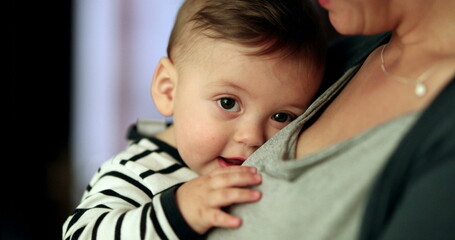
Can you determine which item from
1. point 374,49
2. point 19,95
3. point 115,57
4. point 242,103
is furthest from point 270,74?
point 115,57

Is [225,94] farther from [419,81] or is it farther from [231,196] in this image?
[419,81]

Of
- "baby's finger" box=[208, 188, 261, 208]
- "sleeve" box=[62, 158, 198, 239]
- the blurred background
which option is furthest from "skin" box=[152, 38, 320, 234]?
the blurred background

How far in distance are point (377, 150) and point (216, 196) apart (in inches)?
11.2

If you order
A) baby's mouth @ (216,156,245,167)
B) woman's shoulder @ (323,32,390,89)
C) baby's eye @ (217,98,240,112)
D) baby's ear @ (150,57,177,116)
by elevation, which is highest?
woman's shoulder @ (323,32,390,89)

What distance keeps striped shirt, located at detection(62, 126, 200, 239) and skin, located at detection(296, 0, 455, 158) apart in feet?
0.89

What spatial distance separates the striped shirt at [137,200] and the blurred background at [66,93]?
0.81 meters

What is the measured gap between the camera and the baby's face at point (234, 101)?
3.46 ft

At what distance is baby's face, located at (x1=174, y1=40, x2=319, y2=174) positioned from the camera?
1056mm

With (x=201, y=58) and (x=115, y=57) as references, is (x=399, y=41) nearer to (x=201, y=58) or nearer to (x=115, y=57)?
(x=201, y=58)

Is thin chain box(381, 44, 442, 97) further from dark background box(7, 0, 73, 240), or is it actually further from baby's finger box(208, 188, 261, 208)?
dark background box(7, 0, 73, 240)

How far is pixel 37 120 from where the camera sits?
2.58m

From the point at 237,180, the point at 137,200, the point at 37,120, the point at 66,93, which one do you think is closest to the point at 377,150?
the point at 237,180

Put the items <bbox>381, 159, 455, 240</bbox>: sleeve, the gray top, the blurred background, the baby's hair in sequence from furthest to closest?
1. the blurred background
2. the baby's hair
3. the gray top
4. <bbox>381, 159, 455, 240</bbox>: sleeve

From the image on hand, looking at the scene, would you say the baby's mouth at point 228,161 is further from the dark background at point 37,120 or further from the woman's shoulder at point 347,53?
the dark background at point 37,120
